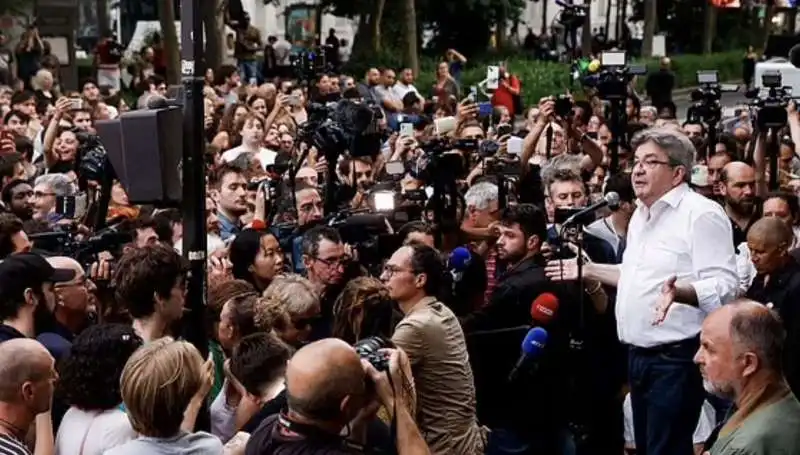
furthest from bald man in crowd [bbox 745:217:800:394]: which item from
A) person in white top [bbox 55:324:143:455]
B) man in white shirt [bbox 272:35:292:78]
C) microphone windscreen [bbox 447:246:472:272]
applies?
man in white shirt [bbox 272:35:292:78]

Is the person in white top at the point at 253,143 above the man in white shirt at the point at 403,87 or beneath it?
above

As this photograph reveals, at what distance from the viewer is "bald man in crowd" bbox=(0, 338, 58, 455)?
18.4 feet

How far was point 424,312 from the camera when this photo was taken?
23.0 ft

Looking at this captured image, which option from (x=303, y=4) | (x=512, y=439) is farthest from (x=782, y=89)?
(x=303, y=4)

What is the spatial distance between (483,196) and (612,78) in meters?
3.19

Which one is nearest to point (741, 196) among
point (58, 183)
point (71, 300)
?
point (58, 183)

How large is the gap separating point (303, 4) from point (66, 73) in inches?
490

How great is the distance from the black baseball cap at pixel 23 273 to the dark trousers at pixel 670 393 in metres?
2.95

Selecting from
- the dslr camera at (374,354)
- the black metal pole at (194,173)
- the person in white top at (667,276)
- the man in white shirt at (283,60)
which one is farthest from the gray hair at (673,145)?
the man in white shirt at (283,60)

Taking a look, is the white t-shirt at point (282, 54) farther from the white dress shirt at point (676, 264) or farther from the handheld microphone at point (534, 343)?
the handheld microphone at point (534, 343)

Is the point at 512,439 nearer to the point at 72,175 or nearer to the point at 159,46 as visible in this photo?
the point at 72,175

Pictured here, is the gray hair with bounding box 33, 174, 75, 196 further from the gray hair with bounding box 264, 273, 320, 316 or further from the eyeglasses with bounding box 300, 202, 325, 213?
the gray hair with bounding box 264, 273, 320, 316

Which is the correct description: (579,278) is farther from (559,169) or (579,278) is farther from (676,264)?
(559,169)

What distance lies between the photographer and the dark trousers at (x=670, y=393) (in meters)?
7.41
